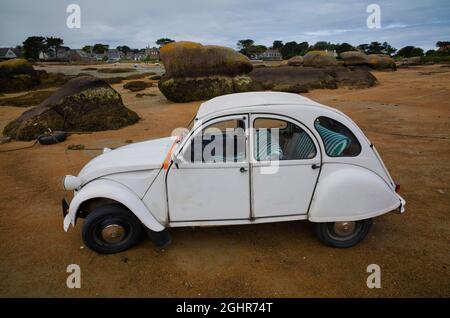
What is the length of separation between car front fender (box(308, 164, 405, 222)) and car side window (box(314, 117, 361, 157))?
6.1 inches

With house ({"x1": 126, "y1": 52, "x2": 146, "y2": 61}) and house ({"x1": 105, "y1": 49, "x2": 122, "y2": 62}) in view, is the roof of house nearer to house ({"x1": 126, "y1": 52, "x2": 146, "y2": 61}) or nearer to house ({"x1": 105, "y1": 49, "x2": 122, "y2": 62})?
house ({"x1": 105, "y1": 49, "x2": 122, "y2": 62})

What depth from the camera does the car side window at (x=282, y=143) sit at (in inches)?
145

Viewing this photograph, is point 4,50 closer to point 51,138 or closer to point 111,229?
point 51,138

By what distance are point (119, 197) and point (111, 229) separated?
0.49 meters

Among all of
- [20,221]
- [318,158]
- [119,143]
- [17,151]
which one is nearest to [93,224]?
[20,221]

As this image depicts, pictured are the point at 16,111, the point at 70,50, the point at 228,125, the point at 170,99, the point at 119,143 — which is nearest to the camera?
the point at 228,125

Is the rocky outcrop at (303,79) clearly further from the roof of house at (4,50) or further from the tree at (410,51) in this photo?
the roof of house at (4,50)

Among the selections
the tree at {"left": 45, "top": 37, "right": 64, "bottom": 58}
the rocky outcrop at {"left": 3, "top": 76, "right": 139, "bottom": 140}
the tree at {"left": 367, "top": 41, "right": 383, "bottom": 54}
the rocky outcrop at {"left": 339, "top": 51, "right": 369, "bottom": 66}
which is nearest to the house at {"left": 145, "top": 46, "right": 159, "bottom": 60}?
the tree at {"left": 45, "top": 37, "right": 64, "bottom": 58}

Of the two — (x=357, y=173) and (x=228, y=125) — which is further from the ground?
(x=228, y=125)

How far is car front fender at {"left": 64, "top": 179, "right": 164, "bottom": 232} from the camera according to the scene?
3641mm

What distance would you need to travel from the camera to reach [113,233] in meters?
3.88

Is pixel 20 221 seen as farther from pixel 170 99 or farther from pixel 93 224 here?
pixel 170 99

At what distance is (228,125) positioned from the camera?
3.89 m
